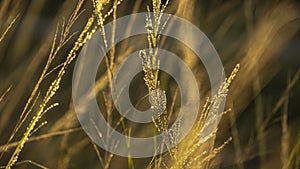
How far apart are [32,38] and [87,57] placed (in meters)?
1.29

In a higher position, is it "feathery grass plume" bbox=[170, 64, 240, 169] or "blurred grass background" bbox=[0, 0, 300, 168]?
"blurred grass background" bbox=[0, 0, 300, 168]

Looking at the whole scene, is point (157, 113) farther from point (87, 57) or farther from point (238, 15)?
point (238, 15)

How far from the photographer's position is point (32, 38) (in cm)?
348

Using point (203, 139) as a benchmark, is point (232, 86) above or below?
above

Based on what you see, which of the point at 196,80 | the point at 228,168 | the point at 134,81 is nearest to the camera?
the point at 196,80

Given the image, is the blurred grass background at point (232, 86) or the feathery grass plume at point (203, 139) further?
the blurred grass background at point (232, 86)

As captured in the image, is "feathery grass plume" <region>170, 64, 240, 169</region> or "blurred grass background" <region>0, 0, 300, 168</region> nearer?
"feathery grass plume" <region>170, 64, 240, 169</region>

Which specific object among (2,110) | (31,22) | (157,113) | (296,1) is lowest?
(157,113)

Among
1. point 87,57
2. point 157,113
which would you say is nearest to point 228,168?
point 87,57

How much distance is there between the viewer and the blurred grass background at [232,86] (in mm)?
2117

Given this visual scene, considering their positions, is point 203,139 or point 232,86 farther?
point 232,86

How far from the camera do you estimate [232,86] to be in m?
2.33

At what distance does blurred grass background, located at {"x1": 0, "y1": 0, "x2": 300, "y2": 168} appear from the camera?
212 centimetres

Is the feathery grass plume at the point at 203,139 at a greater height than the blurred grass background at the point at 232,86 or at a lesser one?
lesser
